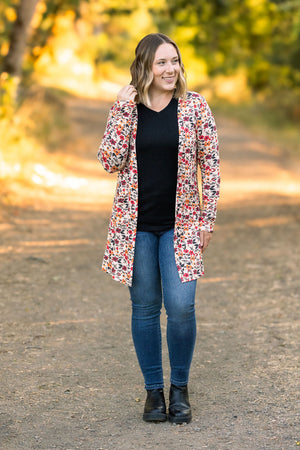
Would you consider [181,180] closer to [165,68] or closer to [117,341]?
[165,68]

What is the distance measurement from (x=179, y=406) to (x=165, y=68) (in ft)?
5.78

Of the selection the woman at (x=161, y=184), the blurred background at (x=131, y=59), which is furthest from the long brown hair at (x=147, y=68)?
the blurred background at (x=131, y=59)

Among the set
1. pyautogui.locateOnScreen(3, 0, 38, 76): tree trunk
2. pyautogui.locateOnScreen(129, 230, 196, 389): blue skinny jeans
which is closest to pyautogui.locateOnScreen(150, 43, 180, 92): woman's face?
pyautogui.locateOnScreen(129, 230, 196, 389): blue skinny jeans

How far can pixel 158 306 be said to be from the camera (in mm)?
3971

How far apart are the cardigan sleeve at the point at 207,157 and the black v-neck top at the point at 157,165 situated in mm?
136

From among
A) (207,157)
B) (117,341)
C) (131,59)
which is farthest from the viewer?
(117,341)

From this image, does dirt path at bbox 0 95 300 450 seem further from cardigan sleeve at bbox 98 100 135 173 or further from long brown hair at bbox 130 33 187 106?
long brown hair at bbox 130 33 187 106

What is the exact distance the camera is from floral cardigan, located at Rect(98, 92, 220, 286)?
374cm

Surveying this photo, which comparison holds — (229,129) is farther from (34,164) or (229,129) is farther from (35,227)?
(35,227)

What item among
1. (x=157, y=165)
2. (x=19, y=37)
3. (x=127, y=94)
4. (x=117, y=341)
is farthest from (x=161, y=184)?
(x=19, y=37)

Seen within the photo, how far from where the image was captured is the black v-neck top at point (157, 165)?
3.75 meters

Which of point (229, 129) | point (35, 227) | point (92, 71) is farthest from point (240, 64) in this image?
point (35, 227)

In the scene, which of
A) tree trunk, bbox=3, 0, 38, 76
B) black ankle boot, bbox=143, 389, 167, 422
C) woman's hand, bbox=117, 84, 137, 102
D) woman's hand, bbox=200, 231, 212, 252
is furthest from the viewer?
tree trunk, bbox=3, 0, 38, 76

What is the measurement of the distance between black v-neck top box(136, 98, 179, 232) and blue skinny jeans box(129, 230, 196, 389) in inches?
3.3
